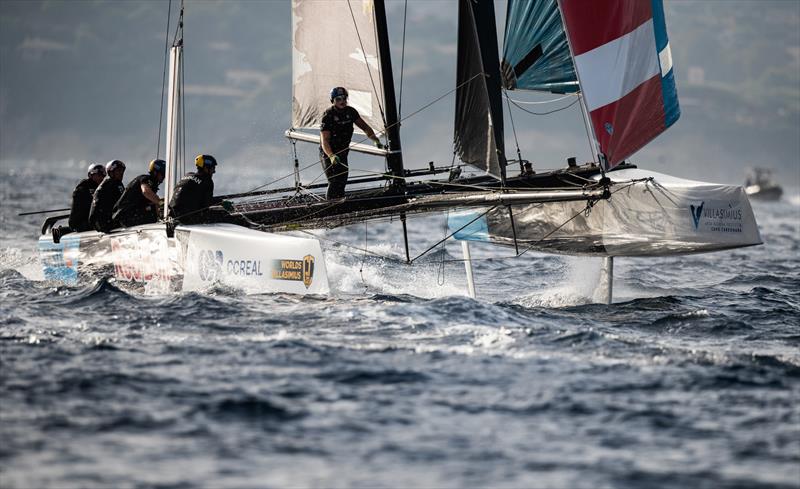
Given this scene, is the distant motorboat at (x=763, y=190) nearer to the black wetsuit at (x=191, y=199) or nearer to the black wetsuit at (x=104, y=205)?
the black wetsuit at (x=104, y=205)

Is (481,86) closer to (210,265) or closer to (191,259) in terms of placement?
(210,265)

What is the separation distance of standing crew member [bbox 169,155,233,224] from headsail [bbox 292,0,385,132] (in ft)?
5.93

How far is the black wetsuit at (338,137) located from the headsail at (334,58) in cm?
41

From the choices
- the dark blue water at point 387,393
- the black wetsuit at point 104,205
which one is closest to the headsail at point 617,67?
the dark blue water at point 387,393

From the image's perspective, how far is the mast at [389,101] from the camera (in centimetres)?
1051

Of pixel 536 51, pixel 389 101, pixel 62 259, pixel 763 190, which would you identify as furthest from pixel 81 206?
pixel 763 190

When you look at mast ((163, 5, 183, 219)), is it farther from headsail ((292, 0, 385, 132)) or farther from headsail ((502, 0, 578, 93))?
headsail ((502, 0, 578, 93))

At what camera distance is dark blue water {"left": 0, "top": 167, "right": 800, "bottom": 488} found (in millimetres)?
4496

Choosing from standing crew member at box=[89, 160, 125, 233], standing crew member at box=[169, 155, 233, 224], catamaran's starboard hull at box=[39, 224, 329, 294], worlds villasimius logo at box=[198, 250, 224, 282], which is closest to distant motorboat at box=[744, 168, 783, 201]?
standing crew member at box=[89, 160, 125, 233]

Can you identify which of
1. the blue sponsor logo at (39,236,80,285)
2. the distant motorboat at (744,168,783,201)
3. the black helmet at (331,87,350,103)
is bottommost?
the blue sponsor logo at (39,236,80,285)

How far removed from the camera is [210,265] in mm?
9602

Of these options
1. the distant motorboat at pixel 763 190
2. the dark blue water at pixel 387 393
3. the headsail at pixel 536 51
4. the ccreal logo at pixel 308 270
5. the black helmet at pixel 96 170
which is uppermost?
the distant motorboat at pixel 763 190

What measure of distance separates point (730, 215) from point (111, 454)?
21.7 ft

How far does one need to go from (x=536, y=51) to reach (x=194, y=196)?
382 centimetres
